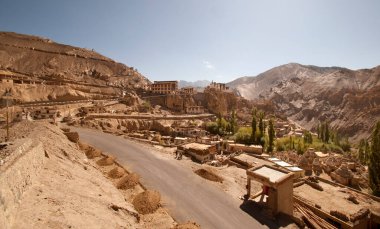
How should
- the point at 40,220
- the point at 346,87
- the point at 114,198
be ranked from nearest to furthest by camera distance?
the point at 40,220 < the point at 114,198 < the point at 346,87

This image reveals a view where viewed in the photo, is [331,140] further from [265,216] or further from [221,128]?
[265,216]

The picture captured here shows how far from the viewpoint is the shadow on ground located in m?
14.3

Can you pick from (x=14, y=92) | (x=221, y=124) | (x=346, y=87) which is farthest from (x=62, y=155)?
(x=346, y=87)

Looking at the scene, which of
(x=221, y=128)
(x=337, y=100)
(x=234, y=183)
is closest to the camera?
(x=234, y=183)

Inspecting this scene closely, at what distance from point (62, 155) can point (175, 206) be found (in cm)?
735

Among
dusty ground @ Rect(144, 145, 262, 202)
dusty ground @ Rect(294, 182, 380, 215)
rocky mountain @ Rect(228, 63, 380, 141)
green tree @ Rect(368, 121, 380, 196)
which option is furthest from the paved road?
rocky mountain @ Rect(228, 63, 380, 141)

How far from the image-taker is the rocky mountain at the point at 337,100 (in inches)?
3754

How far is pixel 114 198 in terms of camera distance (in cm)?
1277

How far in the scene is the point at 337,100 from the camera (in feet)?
397

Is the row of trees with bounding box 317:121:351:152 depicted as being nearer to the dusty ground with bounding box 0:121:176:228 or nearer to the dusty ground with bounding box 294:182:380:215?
the dusty ground with bounding box 294:182:380:215

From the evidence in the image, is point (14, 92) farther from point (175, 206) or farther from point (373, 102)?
point (373, 102)

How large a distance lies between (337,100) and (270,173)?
123924 millimetres

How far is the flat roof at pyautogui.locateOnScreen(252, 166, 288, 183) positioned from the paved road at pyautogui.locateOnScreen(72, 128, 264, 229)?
2.51 m

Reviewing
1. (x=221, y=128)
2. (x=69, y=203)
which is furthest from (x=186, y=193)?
(x=221, y=128)
